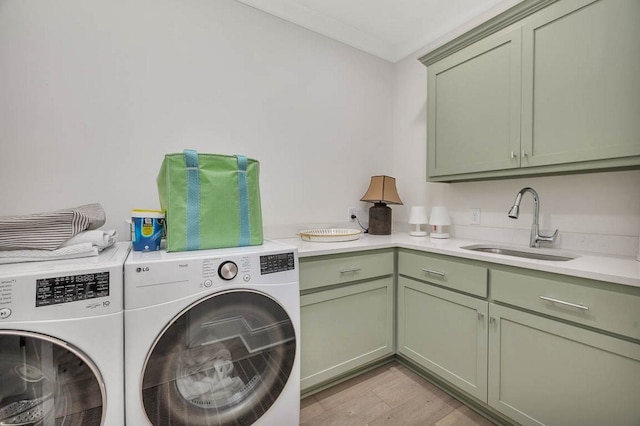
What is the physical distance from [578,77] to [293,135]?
61.8 inches

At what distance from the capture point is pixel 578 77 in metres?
1.32

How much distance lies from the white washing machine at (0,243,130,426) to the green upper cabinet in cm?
187

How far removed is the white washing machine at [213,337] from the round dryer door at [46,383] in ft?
0.31

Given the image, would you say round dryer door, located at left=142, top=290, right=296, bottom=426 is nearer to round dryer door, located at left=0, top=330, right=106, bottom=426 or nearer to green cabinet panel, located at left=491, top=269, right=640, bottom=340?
round dryer door, located at left=0, top=330, right=106, bottom=426

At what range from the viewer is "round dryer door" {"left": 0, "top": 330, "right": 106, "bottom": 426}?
0.77m

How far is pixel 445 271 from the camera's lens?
157cm

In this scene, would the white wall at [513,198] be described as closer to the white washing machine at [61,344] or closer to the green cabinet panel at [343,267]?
the green cabinet panel at [343,267]

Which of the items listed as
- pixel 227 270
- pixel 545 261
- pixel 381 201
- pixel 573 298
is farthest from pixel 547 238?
pixel 227 270

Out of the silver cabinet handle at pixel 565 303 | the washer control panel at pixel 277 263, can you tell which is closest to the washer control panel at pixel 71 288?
the washer control panel at pixel 277 263

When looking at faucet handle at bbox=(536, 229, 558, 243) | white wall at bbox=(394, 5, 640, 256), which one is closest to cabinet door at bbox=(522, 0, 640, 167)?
white wall at bbox=(394, 5, 640, 256)

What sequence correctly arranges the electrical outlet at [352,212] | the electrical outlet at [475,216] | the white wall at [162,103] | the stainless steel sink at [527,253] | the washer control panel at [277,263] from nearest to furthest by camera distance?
the washer control panel at [277,263], the white wall at [162,103], the stainless steel sink at [527,253], the electrical outlet at [475,216], the electrical outlet at [352,212]

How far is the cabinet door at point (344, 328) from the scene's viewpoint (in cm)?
153

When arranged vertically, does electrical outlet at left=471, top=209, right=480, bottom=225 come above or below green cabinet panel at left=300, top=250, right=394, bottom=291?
above

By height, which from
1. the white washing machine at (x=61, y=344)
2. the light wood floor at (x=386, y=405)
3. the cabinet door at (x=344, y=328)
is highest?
the white washing machine at (x=61, y=344)
